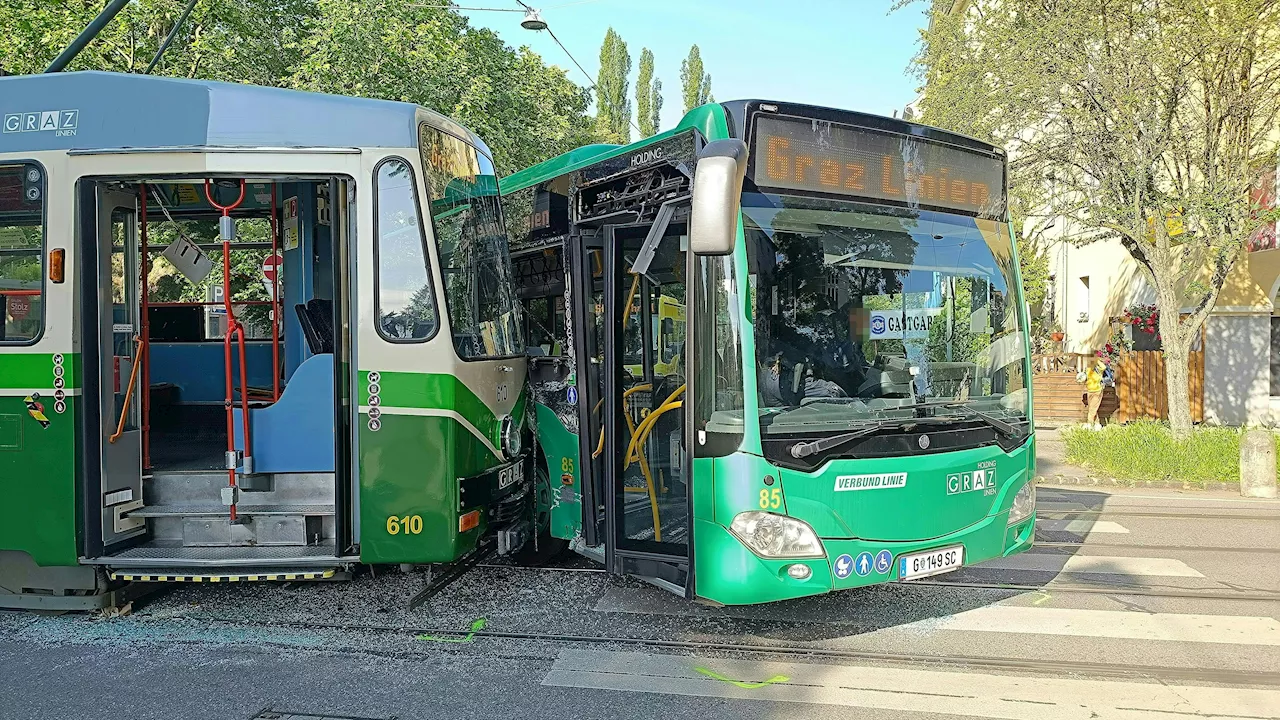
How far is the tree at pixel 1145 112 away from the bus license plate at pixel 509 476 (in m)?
8.65

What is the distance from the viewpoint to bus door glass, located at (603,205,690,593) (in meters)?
5.56

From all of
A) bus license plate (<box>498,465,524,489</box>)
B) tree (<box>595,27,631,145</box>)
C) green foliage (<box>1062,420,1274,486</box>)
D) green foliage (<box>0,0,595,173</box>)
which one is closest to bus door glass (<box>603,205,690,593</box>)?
bus license plate (<box>498,465,524,489</box>)

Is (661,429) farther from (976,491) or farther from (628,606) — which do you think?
(976,491)

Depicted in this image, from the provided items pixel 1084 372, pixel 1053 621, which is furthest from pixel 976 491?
pixel 1084 372

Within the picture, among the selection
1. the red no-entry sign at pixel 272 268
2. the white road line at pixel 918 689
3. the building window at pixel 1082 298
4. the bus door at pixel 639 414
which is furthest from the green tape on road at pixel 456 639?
the building window at pixel 1082 298

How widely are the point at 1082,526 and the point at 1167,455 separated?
3.70m

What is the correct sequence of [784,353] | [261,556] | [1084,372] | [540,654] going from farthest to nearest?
[1084,372] < [261,556] < [540,654] < [784,353]

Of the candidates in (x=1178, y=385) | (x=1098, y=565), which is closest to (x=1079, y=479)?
(x=1178, y=385)

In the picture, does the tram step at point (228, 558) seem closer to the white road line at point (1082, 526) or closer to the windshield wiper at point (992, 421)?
the windshield wiper at point (992, 421)

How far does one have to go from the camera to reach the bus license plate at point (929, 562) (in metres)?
4.99

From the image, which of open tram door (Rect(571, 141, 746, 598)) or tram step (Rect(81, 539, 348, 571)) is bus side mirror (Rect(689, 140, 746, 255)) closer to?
open tram door (Rect(571, 141, 746, 598))

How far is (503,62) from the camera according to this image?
18281 mm

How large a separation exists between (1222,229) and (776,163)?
383 inches

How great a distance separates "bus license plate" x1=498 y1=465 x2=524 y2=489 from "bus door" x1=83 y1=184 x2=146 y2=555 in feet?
7.88
